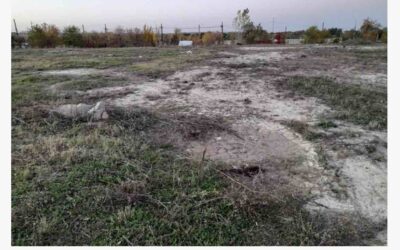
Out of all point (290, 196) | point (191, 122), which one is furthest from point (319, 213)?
point (191, 122)

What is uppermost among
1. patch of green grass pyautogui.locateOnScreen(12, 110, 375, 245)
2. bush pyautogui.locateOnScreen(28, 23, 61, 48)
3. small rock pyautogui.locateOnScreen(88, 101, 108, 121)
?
bush pyautogui.locateOnScreen(28, 23, 61, 48)

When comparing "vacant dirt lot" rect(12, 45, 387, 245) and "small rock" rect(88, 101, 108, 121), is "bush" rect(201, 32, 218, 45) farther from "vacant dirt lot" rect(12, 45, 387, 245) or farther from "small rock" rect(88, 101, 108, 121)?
"small rock" rect(88, 101, 108, 121)

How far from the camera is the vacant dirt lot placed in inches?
77.5

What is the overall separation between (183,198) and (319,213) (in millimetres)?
977

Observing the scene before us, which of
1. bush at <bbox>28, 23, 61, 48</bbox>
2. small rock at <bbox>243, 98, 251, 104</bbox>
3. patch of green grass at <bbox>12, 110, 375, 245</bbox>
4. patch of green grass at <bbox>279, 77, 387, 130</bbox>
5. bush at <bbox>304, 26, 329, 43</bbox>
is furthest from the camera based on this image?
bush at <bbox>304, 26, 329, 43</bbox>

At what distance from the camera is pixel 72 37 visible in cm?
1891

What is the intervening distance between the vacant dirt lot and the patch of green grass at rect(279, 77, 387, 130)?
32mm

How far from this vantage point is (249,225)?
201 cm

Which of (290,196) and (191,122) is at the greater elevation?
(191,122)

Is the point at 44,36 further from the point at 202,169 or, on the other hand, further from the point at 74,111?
the point at 202,169

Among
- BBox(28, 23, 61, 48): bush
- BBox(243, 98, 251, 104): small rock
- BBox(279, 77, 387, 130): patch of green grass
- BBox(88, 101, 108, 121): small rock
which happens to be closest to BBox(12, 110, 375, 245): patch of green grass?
BBox(88, 101, 108, 121): small rock

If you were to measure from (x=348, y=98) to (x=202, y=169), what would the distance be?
11.2ft

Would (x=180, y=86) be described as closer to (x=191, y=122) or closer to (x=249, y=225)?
(x=191, y=122)

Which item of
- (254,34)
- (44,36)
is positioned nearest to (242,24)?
(254,34)
